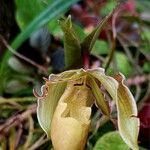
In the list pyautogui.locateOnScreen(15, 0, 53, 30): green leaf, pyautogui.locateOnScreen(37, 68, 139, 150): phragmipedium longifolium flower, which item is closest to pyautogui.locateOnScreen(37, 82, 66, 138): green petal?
pyautogui.locateOnScreen(37, 68, 139, 150): phragmipedium longifolium flower

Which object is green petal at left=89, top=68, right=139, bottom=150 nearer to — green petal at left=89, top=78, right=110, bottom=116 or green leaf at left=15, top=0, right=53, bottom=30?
green petal at left=89, top=78, right=110, bottom=116

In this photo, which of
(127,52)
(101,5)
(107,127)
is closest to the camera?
(107,127)

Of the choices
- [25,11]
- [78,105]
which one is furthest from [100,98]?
[25,11]

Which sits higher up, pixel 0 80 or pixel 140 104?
pixel 0 80

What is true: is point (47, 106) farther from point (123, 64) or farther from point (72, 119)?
point (123, 64)

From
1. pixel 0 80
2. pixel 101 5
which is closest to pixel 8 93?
pixel 0 80

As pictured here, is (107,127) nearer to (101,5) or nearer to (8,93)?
(8,93)

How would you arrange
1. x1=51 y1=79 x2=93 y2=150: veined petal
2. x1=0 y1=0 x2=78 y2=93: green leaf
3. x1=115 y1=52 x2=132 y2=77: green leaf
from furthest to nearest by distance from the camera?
x1=115 y1=52 x2=132 y2=77: green leaf < x1=0 y1=0 x2=78 y2=93: green leaf < x1=51 y1=79 x2=93 y2=150: veined petal
